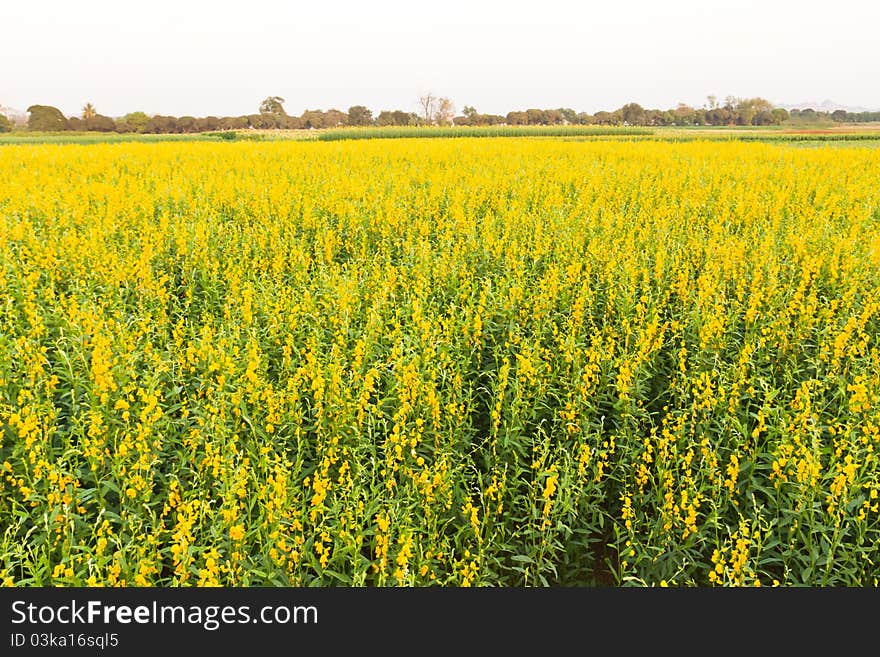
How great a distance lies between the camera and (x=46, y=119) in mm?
74688

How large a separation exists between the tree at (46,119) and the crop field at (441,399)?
79853mm

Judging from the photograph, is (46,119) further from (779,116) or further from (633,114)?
(779,116)

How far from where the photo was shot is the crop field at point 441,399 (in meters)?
3.28

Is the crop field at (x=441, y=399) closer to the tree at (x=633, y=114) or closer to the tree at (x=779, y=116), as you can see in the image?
the tree at (x=633, y=114)

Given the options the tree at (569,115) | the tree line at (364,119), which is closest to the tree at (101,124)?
the tree line at (364,119)

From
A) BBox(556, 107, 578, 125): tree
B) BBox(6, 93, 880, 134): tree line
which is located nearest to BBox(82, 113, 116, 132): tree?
BBox(6, 93, 880, 134): tree line

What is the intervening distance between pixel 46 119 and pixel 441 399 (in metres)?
91.0

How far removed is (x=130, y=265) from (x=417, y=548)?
545cm

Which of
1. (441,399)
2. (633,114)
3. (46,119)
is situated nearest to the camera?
(441,399)

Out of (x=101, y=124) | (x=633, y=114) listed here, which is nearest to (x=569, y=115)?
(x=633, y=114)

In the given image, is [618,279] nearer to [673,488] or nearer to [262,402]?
[673,488]

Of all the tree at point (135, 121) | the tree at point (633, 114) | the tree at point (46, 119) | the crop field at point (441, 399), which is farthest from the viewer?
the tree at point (633, 114)

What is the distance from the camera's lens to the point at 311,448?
13.8ft

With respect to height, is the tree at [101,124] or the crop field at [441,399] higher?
the tree at [101,124]
